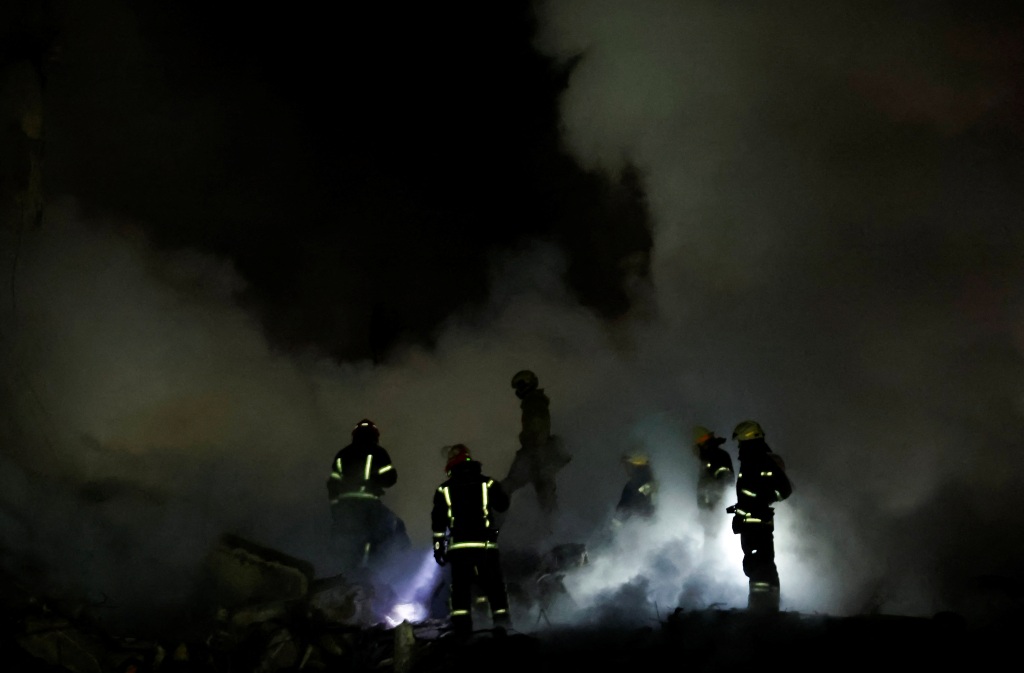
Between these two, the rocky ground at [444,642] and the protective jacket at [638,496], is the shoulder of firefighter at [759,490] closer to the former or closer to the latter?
the rocky ground at [444,642]

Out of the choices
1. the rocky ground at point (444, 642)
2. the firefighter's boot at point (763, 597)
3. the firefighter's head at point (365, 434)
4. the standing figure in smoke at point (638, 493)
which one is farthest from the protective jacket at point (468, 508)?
the standing figure in smoke at point (638, 493)

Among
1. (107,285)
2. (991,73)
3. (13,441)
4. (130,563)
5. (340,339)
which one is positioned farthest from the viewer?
(340,339)

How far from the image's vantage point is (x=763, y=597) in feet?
23.8

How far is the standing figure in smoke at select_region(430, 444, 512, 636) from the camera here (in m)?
7.21

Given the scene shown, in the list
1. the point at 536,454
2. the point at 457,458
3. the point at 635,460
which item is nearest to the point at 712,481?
the point at 635,460

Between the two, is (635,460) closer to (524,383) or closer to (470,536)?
(524,383)

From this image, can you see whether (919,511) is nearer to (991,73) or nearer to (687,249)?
(687,249)

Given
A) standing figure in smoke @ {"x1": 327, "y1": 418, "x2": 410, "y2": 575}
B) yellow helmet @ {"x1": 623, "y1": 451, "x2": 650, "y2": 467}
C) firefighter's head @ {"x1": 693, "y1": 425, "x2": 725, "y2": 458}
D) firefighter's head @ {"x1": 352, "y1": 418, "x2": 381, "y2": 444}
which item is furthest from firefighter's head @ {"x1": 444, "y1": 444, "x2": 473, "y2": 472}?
firefighter's head @ {"x1": 693, "y1": 425, "x2": 725, "y2": 458}

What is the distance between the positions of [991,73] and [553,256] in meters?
7.01

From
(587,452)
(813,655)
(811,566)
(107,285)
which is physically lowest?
(813,655)

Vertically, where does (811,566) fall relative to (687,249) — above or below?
below

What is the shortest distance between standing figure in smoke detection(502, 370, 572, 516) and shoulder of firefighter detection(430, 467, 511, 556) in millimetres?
2886

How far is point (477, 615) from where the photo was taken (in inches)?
303

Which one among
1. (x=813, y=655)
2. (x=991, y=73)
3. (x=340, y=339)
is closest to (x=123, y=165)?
(x=340, y=339)
